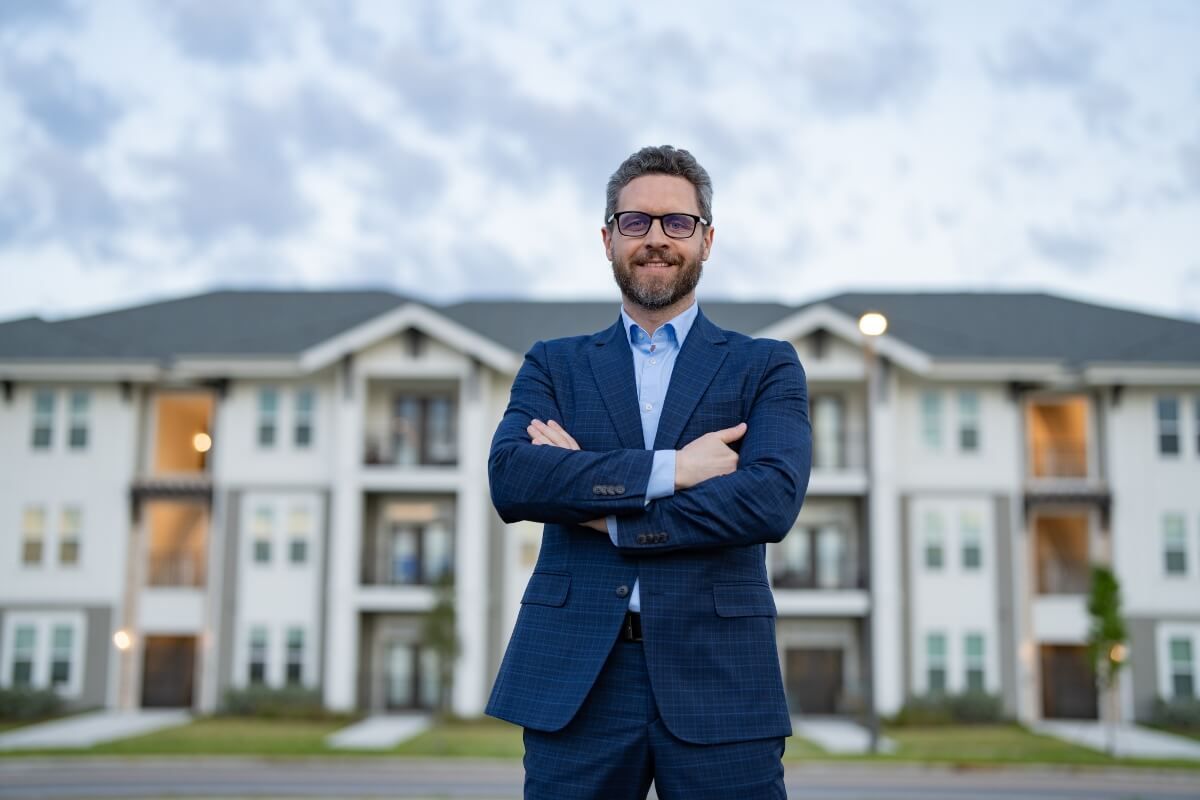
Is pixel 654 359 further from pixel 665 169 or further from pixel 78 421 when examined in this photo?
pixel 78 421

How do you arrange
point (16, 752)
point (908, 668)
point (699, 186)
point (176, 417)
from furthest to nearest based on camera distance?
point (176, 417) < point (908, 668) < point (16, 752) < point (699, 186)

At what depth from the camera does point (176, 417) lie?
30.7 m

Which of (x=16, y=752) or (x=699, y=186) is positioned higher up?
(x=699, y=186)

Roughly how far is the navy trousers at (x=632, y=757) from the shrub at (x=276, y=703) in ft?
82.4

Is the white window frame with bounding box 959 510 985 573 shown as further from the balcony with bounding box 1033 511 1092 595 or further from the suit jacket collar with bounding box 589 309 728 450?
the suit jacket collar with bounding box 589 309 728 450

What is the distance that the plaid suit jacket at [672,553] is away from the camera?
3.04 metres

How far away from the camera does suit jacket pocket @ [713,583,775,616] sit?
10.2 ft

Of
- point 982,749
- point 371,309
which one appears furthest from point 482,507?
point 982,749

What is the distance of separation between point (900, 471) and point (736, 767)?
25.9 metres

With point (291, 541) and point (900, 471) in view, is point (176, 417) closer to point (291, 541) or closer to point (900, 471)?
point (291, 541)

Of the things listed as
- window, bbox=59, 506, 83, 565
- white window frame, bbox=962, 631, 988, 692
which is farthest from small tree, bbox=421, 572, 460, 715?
white window frame, bbox=962, 631, 988, 692

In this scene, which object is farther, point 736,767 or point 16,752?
point 16,752

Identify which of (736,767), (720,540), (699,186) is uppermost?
(699,186)

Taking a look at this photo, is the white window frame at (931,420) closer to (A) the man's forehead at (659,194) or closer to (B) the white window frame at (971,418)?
(B) the white window frame at (971,418)
